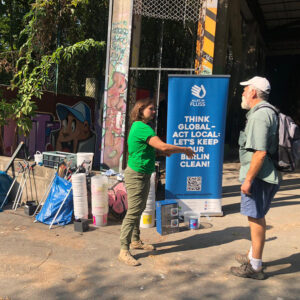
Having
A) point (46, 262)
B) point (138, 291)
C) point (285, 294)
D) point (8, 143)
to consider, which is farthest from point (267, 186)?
point (8, 143)

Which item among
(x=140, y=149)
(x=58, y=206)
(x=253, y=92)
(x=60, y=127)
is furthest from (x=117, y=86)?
(x=253, y=92)

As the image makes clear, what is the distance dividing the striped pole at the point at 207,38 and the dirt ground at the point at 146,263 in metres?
2.67

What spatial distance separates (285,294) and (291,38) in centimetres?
1998

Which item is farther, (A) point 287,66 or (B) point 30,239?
(A) point 287,66

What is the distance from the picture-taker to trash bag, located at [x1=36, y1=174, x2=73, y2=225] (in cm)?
515

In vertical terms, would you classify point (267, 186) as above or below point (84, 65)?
below

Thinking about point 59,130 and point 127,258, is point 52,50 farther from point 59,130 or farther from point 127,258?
point 127,258

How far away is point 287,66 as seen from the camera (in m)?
22.1

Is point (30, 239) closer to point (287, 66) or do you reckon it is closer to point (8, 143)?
point (8, 143)

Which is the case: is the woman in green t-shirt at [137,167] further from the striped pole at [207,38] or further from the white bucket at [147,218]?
the striped pole at [207,38]

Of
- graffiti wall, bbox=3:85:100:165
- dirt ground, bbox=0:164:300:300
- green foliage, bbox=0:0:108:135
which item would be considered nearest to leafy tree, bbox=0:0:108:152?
green foliage, bbox=0:0:108:135

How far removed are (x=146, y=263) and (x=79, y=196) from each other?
5.60 ft

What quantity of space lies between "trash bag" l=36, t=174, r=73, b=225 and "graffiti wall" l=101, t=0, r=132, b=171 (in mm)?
1761

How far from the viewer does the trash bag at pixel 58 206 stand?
203 inches
